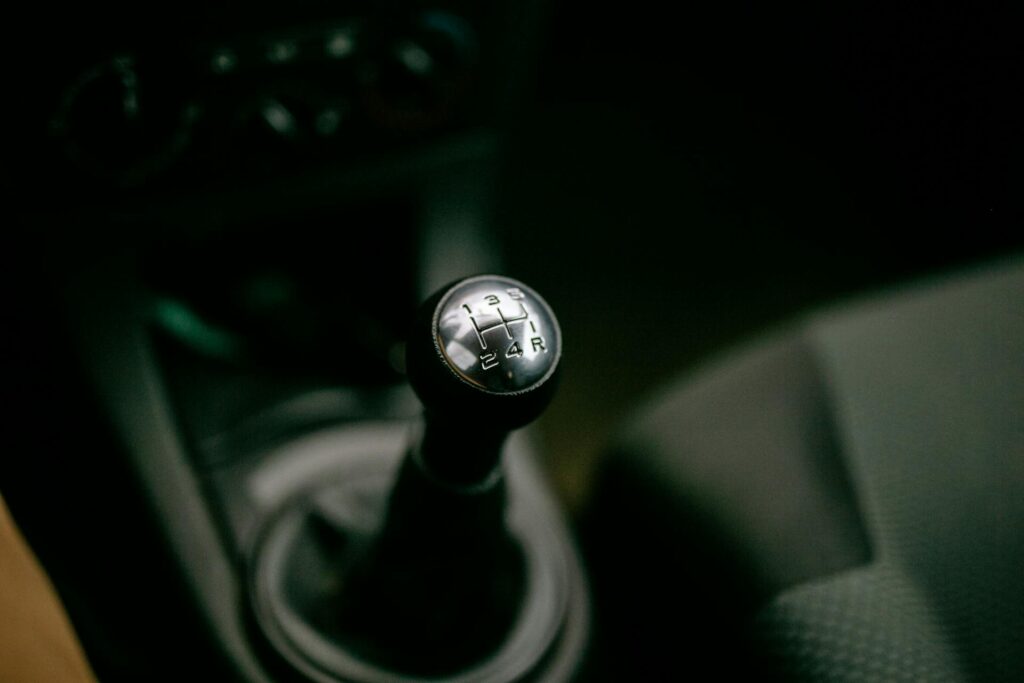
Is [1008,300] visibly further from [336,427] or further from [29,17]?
[29,17]

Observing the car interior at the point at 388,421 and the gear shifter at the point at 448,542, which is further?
the car interior at the point at 388,421

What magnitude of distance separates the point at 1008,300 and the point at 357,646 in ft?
→ 1.78

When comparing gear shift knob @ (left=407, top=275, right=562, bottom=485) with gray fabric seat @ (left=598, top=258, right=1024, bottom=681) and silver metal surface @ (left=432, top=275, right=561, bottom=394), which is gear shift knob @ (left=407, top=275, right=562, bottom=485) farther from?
gray fabric seat @ (left=598, top=258, right=1024, bottom=681)

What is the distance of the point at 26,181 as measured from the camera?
0.51 meters

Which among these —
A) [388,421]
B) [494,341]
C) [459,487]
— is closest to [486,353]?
[494,341]

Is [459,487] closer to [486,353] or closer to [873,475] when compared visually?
[486,353]

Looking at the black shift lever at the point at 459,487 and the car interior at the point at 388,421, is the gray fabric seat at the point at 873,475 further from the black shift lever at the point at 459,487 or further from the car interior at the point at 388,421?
the black shift lever at the point at 459,487

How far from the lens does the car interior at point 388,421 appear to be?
1.56 feet

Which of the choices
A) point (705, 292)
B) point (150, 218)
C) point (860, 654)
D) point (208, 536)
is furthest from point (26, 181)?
point (705, 292)

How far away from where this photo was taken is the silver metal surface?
0.35 m

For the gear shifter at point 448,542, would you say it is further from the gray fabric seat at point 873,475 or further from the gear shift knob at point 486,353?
the gray fabric seat at point 873,475

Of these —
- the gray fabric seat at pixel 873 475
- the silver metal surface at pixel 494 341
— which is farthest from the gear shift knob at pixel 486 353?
the gray fabric seat at pixel 873 475

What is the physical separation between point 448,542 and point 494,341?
0.52ft

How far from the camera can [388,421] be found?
67 cm
